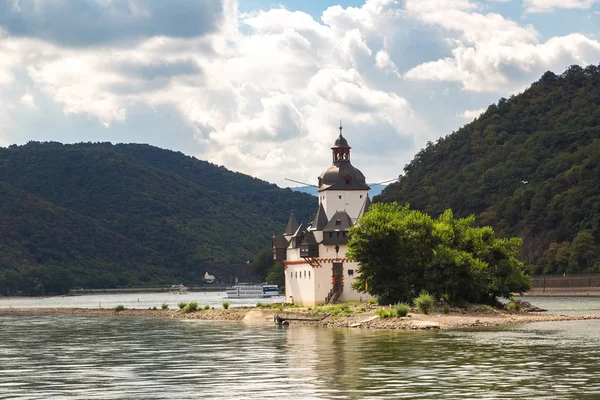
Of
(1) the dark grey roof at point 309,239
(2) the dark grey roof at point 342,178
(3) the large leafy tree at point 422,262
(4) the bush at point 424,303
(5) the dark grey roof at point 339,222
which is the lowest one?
(4) the bush at point 424,303

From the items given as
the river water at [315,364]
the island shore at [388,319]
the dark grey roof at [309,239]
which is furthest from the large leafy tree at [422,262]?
the river water at [315,364]

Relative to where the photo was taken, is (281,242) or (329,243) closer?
(329,243)

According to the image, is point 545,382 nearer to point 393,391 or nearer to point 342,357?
point 393,391

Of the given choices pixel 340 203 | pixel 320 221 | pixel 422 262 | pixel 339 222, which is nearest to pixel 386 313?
pixel 422 262

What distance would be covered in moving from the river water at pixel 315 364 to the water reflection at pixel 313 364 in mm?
56

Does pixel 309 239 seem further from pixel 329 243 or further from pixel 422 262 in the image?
pixel 422 262

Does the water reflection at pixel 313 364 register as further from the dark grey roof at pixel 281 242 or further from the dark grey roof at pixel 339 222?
the dark grey roof at pixel 281 242

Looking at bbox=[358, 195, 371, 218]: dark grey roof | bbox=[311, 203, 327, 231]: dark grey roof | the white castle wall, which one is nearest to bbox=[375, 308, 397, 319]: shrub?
bbox=[358, 195, 371, 218]: dark grey roof

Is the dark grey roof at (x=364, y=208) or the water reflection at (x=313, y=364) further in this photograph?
the dark grey roof at (x=364, y=208)

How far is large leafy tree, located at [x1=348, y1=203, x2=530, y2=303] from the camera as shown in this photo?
288ft

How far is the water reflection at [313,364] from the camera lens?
131ft

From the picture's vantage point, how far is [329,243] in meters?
99.8

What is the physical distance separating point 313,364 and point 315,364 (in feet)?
0.45

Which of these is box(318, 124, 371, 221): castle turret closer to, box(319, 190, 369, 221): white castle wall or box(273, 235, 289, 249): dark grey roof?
box(319, 190, 369, 221): white castle wall
